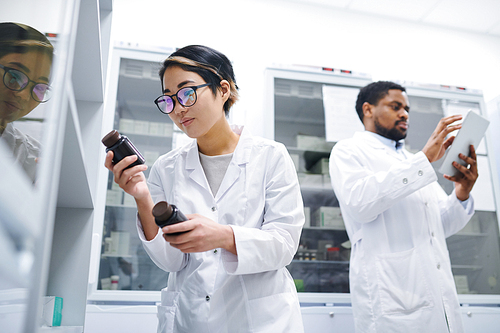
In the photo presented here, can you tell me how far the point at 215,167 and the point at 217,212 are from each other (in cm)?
21

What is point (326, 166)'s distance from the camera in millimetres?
2814

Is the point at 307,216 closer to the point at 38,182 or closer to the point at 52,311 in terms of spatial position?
the point at 52,311

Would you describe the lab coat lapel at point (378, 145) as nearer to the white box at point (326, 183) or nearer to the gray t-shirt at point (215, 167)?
the white box at point (326, 183)

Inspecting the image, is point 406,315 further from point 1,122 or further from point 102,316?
point 1,122

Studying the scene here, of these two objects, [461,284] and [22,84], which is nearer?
[22,84]

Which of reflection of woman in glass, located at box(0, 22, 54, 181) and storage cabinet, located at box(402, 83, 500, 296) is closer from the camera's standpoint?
reflection of woman in glass, located at box(0, 22, 54, 181)

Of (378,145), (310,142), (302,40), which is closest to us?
(378,145)

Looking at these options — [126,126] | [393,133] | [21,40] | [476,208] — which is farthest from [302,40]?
[21,40]

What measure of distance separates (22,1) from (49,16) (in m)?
0.09

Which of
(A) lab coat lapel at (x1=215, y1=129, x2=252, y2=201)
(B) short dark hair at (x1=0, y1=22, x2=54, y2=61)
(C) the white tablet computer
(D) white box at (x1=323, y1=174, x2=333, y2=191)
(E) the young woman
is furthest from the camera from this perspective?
(D) white box at (x1=323, y1=174, x2=333, y2=191)

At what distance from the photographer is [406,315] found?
173 cm

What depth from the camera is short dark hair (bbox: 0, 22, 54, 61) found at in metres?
0.43

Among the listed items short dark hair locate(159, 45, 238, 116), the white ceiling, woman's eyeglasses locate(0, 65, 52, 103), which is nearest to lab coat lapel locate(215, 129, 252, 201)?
short dark hair locate(159, 45, 238, 116)

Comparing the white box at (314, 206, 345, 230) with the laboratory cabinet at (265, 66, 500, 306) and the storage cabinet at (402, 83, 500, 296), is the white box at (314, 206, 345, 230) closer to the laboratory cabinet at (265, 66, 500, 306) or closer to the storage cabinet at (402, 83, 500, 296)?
the laboratory cabinet at (265, 66, 500, 306)
